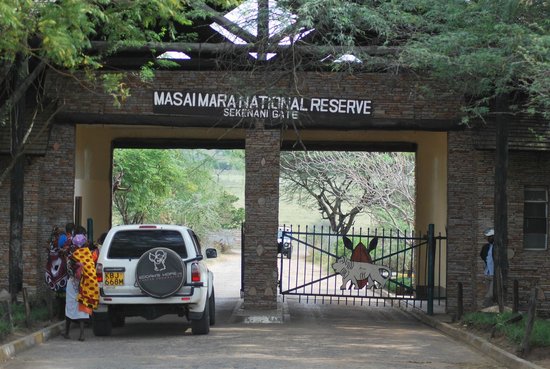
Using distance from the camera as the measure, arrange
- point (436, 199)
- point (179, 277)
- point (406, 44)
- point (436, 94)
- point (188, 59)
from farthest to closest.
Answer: point (436, 199) < point (188, 59) < point (436, 94) < point (406, 44) < point (179, 277)

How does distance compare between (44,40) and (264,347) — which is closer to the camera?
(44,40)

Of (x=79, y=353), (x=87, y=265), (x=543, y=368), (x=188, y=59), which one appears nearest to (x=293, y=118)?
(x=188, y=59)

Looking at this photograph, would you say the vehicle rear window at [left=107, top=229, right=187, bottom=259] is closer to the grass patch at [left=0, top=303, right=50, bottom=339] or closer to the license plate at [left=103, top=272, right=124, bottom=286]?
the license plate at [left=103, top=272, right=124, bottom=286]

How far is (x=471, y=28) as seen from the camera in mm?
16078

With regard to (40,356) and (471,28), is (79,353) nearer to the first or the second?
(40,356)

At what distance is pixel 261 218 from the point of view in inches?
794

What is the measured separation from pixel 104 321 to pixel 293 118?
6.42 meters

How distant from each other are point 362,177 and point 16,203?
78.4ft

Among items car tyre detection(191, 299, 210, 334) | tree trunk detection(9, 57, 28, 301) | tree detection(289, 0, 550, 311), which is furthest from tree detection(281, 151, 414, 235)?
car tyre detection(191, 299, 210, 334)

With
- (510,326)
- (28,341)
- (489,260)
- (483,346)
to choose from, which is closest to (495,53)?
(510,326)

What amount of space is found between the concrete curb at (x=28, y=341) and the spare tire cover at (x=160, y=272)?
1837 mm

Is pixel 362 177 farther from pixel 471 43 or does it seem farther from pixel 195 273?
pixel 195 273

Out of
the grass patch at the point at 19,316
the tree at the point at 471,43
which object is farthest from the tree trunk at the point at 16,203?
the tree at the point at 471,43

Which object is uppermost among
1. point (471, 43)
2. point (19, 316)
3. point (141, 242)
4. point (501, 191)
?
point (471, 43)
